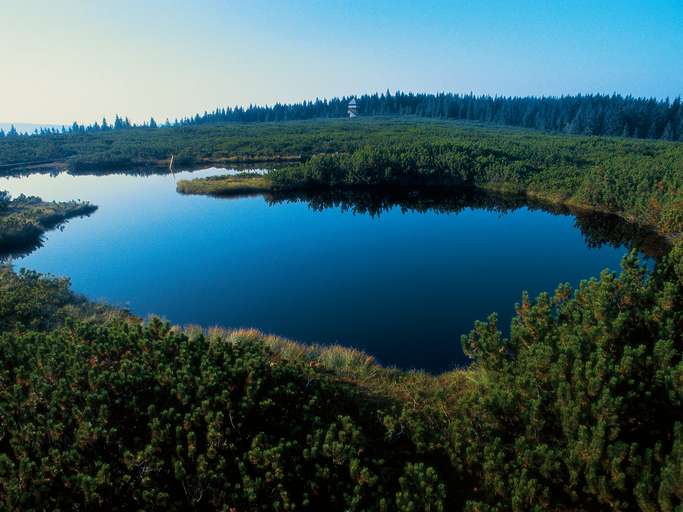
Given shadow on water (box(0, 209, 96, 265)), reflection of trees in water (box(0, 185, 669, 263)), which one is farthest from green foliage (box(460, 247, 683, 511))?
shadow on water (box(0, 209, 96, 265))

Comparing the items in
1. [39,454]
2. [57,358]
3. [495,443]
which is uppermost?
[57,358]

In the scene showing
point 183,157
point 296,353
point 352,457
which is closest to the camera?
point 352,457

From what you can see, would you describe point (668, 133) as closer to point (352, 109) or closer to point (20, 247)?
point (352, 109)

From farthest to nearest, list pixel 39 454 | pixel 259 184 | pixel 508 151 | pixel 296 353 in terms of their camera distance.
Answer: pixel 508 151, pixel 259 184, pixel 296 353, pixel 39 454

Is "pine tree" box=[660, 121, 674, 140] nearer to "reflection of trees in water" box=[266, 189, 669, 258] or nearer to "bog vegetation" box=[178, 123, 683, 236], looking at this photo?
"bog vegetation" box=[178, 123, 683, 236]

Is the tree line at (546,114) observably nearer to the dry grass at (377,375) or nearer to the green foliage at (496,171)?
the green foliage at (496,171)

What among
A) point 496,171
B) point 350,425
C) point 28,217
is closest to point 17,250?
point 28,217

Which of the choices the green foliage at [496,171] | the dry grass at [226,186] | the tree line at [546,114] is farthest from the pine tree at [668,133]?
the dry grass at [226,186]

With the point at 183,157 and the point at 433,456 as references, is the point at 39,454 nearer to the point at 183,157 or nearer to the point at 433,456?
the point at 433,456

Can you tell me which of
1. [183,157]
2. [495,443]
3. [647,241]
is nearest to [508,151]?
[647,241]
